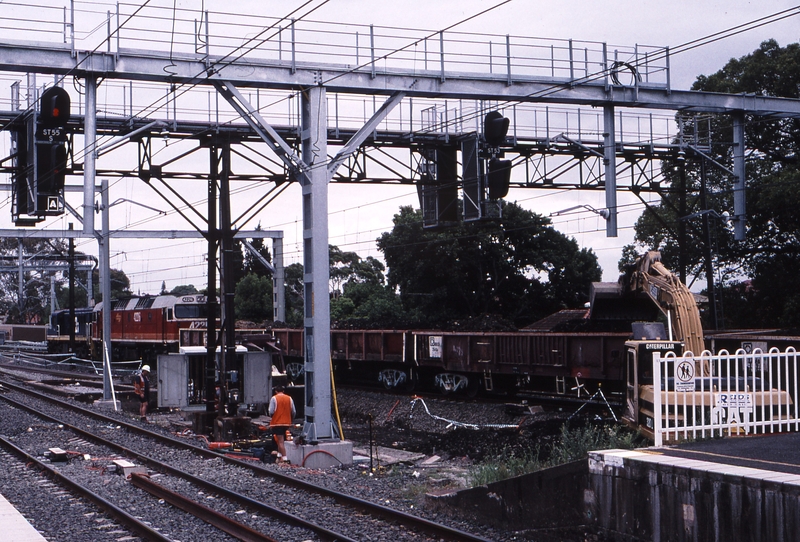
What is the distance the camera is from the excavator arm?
15.7 meters

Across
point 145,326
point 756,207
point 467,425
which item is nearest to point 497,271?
point 756,207

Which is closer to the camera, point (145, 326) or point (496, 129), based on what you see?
point (496, 129)

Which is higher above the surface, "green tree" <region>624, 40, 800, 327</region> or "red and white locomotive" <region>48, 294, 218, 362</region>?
"green tree" <region>624, 40, 800, 327</region>

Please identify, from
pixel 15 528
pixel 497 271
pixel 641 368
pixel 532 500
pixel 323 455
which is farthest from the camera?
pixel 497 271

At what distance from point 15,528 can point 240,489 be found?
416 cm

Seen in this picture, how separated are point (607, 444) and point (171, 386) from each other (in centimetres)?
1348

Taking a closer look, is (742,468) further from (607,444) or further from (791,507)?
(607,444)

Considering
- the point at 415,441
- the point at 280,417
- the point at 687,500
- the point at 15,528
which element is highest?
the point at 687,500

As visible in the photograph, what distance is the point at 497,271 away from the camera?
47.6 m

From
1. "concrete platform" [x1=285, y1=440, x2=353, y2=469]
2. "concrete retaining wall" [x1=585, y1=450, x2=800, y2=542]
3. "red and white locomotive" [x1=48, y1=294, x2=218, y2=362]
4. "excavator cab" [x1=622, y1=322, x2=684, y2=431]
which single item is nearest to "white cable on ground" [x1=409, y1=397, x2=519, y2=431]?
"concrete platform" [x1=285, y1=440, x2=353, y2=469]

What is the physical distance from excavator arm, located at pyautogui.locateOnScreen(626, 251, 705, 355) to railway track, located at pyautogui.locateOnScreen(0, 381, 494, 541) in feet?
23.6

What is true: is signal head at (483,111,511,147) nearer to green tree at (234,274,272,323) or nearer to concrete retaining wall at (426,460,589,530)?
concrete retaining wall at (426,460,589,530)

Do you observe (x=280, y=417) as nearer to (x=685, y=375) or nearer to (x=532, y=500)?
(x=532, y=500)

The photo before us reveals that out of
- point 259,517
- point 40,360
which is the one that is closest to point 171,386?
point 259,517
